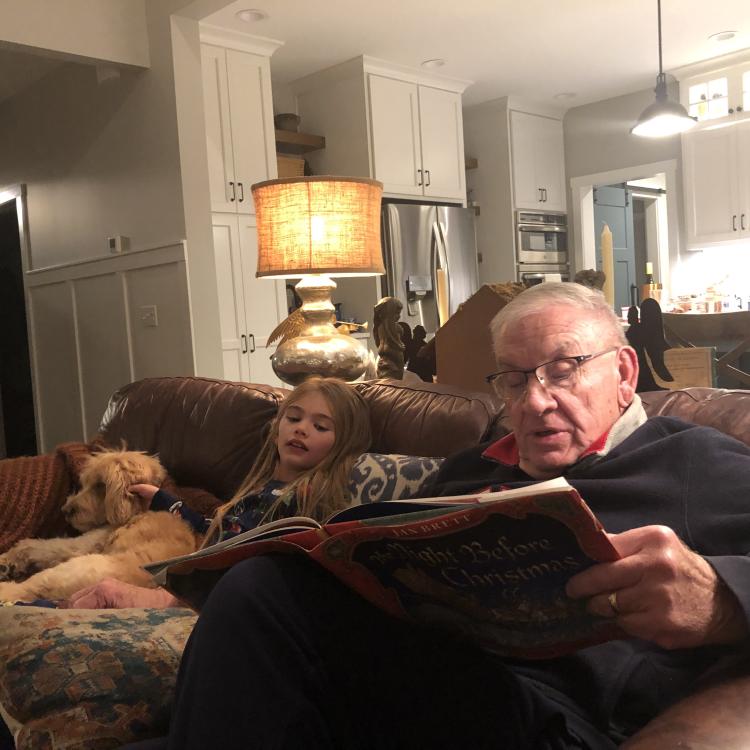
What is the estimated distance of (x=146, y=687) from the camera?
1233 mm

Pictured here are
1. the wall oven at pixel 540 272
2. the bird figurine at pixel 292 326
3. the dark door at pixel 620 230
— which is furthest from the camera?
the dark door at pixel 620 230

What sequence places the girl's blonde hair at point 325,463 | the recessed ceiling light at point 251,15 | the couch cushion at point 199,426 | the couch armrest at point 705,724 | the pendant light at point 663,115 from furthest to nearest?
1. the recessed ceiling light at point 251,15
2. the pendant light at point 663,115
3. the couch cushion at point 199,426
4. the girl's blonde hair at point 325,463
5. the couch armrest at point 705,724

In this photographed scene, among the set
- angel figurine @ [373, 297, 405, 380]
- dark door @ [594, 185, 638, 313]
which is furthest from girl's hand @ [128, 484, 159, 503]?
dark door @ [594, 185, 638, 313]

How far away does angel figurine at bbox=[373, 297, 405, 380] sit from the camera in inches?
93.2

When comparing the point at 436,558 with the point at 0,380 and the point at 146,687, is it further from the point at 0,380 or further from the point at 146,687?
the point at 0,380

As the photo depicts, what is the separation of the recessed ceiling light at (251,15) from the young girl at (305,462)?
117 inches

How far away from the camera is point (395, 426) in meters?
1.91

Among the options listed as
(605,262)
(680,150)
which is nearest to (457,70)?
(680,150)

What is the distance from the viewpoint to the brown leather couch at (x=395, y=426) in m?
0.78

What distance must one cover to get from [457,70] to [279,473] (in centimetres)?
430

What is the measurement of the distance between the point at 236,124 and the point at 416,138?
1.55 meters

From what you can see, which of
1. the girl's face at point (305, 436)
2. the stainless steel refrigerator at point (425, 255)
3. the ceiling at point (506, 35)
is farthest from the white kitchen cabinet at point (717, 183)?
the girl's face at point (305, 436)

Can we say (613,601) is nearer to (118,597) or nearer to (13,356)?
(118,597)

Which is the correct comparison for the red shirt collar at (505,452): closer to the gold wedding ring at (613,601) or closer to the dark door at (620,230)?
the gold wedding ring at (613,601)
